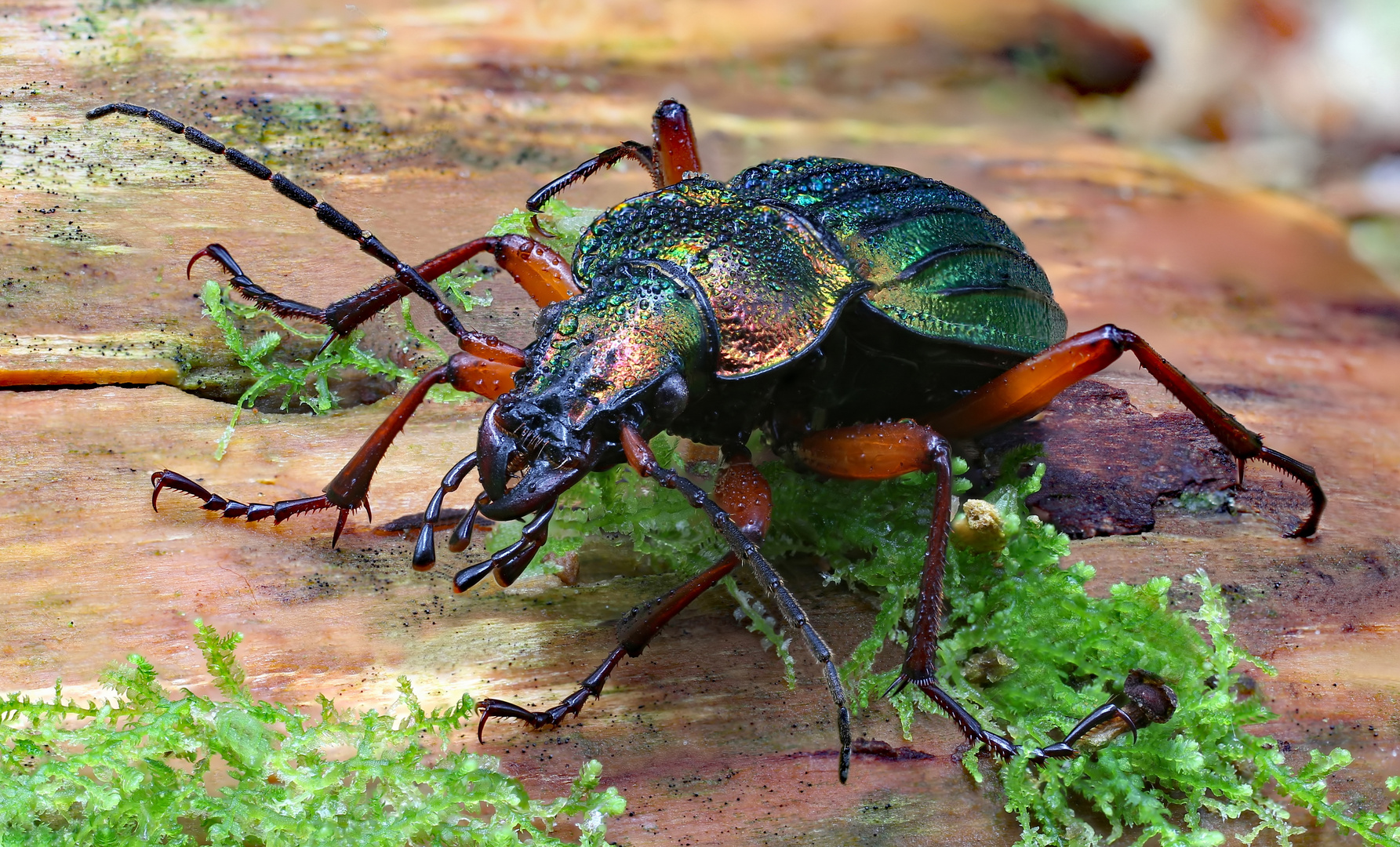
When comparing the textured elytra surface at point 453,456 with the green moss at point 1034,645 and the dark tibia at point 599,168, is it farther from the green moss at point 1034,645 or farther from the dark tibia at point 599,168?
the dark tibia at point 599,168

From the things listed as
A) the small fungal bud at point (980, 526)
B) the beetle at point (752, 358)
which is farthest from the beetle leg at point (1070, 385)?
the small fungal bud at point (980, 526)

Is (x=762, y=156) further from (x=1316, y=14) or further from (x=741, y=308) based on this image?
(x=1316, y=14)

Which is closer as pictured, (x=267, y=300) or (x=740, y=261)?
(x=740, y=261)

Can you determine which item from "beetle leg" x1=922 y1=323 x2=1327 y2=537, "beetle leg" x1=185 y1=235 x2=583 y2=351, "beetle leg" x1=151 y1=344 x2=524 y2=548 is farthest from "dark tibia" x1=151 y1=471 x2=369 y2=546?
"beetle leg" x1=922 y1=323 x2=1327 y2=537

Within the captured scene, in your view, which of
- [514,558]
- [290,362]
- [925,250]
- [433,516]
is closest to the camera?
[514,558]

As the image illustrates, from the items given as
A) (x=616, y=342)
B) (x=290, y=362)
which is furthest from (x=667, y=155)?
(x=290, y=362)

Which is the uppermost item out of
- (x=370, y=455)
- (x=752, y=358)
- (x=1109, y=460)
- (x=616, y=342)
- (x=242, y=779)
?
(x=616, y=342)

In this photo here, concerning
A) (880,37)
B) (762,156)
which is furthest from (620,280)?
(880,37)

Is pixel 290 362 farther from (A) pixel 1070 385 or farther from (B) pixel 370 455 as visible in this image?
(A) pixel 1070 385
